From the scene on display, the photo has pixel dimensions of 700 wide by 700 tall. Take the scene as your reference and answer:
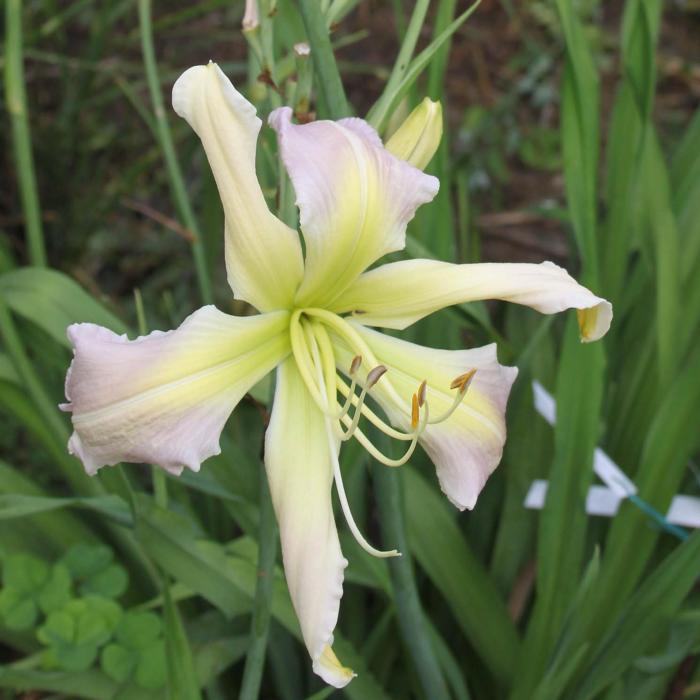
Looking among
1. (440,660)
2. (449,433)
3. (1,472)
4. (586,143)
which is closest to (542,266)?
(449,433)

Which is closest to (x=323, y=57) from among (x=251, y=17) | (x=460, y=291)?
(x=251, y=17)

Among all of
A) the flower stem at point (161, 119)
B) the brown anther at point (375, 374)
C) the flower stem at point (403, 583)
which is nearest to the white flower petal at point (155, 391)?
the brown anther at point (375, 374)

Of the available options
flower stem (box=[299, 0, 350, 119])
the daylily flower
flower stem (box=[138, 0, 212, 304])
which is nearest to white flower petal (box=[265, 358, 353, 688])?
the daylily flower

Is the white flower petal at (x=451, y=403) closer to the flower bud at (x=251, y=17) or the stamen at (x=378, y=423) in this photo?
the stamen at (x=378, y=423)

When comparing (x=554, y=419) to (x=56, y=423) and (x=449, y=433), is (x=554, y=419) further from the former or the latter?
(x=56, y=423)

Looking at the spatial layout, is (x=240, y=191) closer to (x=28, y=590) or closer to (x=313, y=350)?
(x=313, y=350)

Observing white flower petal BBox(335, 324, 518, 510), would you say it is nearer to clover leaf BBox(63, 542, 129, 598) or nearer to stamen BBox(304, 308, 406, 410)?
stamen BBox(304, 308, 406, 410)
